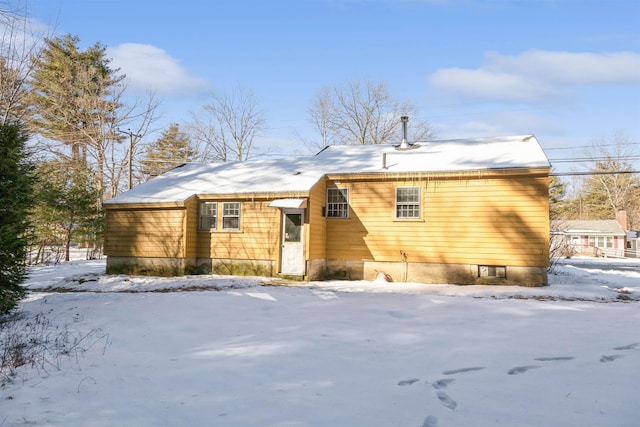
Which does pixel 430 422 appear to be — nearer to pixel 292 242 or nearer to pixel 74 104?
pixel 292 242

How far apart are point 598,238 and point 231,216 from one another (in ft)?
146

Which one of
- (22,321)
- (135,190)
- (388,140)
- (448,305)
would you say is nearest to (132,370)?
(22,321)

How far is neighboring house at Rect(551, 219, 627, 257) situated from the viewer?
138 ft

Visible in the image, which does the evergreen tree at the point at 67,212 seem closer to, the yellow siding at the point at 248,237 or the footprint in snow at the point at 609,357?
the yellow siding at the point at 248,237

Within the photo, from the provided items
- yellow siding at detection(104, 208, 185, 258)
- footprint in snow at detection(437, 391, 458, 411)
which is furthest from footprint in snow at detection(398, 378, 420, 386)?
yellow siding at detection(104, 208, 185, 258)

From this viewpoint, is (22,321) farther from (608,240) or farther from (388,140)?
(608,240)

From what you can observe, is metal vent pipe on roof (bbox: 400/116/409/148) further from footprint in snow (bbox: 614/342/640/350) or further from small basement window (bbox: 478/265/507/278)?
footprint in snow (bbox: 614/342/640/350)

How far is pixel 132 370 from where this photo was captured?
16.3 ft

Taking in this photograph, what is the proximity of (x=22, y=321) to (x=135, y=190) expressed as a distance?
10.00 meters

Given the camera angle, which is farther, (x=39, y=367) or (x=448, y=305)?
(x=448, y=305)

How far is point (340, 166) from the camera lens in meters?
15.9

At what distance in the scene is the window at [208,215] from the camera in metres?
15.7

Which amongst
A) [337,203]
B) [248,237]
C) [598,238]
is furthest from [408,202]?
[598,238]

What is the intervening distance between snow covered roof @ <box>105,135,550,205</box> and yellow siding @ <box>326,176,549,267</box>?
64cm
